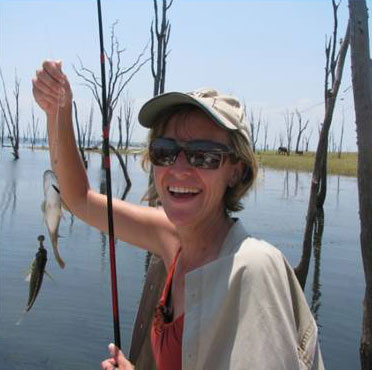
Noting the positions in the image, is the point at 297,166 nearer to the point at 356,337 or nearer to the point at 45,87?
the point at 356,337

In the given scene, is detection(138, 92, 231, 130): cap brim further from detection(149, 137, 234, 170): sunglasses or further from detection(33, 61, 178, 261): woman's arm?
detection(33, 61, 178, 261): woman's arm

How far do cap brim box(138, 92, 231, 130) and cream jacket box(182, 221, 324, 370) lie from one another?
1.54 feet

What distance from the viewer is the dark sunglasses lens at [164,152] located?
6.82 feet

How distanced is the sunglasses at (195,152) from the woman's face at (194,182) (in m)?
0.02

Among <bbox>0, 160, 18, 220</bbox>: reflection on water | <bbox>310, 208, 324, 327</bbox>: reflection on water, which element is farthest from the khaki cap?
Result: <bbox>0, 160, 18, 220</bbox>: reflection on water

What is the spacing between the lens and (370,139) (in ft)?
17.0

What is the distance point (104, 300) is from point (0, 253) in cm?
340

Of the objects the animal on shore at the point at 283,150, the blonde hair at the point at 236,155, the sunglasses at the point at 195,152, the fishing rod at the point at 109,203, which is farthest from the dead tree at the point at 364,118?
the animal on shore at the point at 283,150

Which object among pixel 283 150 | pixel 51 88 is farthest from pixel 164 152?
pixel 283 150

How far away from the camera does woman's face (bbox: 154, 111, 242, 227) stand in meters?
2.02

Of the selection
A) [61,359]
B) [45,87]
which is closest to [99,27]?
[45,87]

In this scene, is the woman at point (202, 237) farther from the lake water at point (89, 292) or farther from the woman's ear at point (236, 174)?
the lake water at point (89, 292)

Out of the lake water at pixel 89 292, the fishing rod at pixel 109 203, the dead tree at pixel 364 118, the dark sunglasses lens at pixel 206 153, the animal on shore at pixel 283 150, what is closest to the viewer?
the dark sunglasses lens at pixel 206 153

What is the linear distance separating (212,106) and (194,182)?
0.97ft
